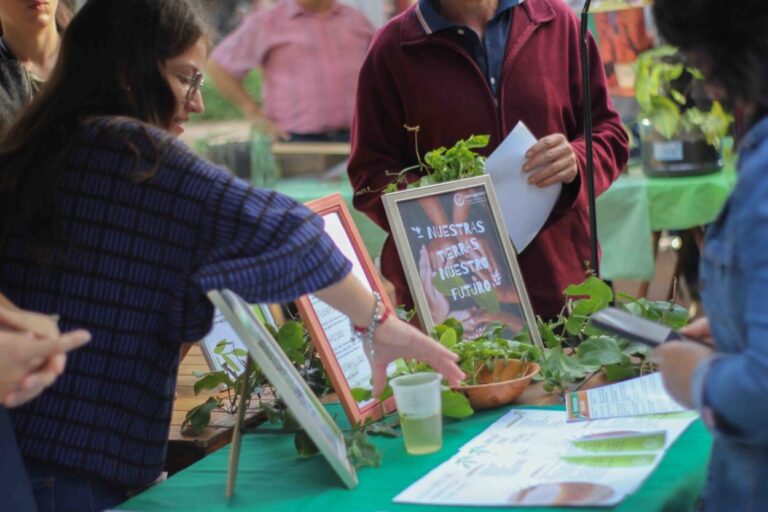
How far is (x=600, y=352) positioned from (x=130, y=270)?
874 mm

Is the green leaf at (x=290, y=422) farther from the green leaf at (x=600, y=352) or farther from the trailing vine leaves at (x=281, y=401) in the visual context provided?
the green leaf at (x=600, y=352)

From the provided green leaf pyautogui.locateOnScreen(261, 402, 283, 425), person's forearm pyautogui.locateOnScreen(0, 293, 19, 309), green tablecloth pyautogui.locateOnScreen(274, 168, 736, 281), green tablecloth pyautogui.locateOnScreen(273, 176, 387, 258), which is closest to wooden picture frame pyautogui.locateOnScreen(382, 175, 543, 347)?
green leaf pyautogui.locateOnScreen(261, 402, 283, 425)

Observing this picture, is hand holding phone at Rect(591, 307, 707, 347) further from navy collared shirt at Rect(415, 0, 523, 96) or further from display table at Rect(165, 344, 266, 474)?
navy collared shirt at Rect(415, 0, 523, 96)

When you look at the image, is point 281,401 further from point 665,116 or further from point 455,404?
point 665,116

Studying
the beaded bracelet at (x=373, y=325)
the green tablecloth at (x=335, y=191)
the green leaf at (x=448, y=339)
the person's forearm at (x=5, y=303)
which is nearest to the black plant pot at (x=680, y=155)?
the green tablecloth at (x=335, y=191)

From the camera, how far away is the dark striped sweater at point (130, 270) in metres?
1.35

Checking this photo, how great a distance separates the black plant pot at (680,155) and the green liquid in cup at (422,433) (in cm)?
227

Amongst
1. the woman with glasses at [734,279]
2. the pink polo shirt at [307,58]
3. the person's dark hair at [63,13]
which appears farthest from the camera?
Answer: the pink polo shirt at [307,58]

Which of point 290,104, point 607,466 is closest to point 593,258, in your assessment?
point 607,466

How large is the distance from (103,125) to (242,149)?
2738 millimetres

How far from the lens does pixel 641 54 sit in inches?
144

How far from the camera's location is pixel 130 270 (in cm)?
139

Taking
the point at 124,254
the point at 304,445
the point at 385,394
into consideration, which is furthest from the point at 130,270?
the point at 385,394

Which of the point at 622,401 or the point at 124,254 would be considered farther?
the point at 622,401
